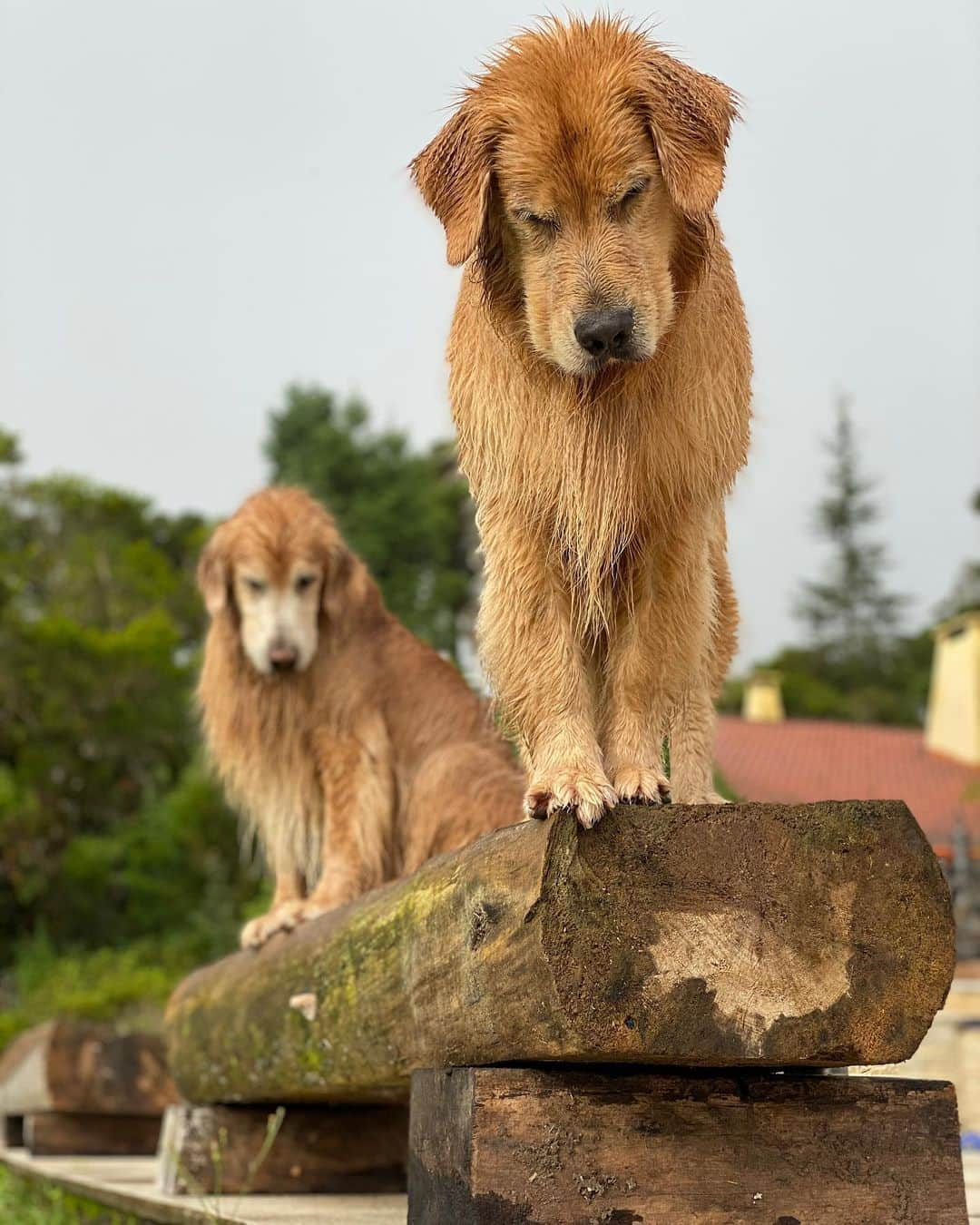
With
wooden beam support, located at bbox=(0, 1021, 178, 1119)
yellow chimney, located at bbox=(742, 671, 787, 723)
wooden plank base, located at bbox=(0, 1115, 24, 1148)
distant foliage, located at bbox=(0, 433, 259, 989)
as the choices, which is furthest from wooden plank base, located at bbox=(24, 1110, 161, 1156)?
yellow chimney, located at bbox=(742, 671, 787, 723)

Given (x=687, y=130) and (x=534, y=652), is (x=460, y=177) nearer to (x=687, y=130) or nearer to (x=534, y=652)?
(x=687, y=130)

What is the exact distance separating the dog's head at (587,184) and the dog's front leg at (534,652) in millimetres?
466

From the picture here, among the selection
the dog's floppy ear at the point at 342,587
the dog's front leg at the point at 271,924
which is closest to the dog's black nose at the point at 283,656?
the dog's floppy ear at the point at 342,587

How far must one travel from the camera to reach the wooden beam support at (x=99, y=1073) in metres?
6.94

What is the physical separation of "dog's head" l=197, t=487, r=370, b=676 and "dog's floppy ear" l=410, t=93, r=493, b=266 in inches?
101

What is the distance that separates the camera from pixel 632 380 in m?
3.00

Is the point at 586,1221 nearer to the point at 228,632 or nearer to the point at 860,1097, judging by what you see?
the point at 860,1097

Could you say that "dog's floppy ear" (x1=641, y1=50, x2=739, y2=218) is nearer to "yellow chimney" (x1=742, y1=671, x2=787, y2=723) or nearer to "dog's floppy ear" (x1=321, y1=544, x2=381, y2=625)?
"dog's floppy ear" (x1=321, y1=544, x2=381, y2=625)

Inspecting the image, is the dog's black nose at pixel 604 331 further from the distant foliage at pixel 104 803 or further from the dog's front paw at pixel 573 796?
the distant foliage at pixel 104 803

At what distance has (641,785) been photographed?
2988 millimetres

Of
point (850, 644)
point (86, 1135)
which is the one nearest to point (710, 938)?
point (86, 1135)

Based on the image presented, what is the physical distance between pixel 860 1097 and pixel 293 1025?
172 centimetres

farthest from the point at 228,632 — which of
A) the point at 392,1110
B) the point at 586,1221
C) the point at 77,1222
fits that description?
the point at 586,1221

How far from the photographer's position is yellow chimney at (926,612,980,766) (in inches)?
1120
